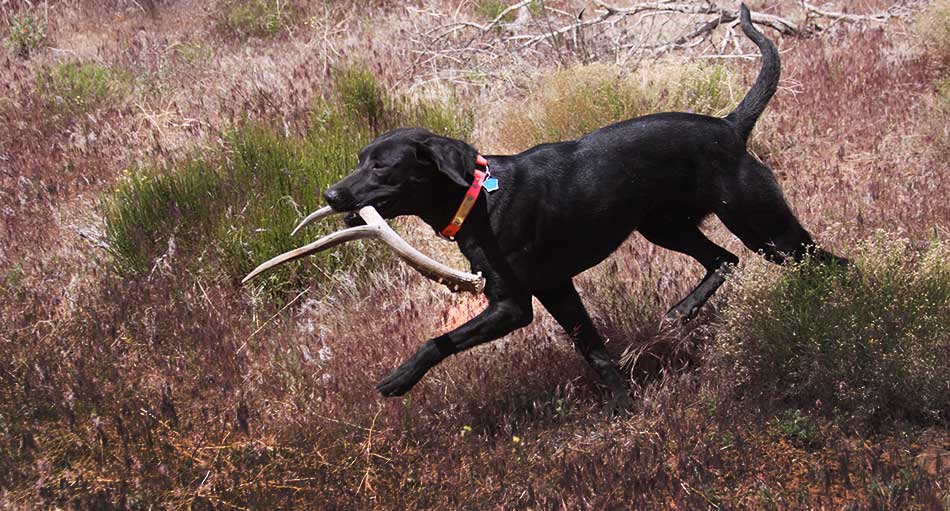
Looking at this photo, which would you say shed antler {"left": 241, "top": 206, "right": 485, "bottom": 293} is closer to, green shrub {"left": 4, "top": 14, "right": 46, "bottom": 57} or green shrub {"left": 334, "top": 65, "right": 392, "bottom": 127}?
green shrub {"left": 334, "top": 65, "right": 392, "bottom": 127}

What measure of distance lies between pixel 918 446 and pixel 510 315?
5.37 ft

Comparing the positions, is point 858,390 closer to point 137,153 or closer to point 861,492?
point 861,492

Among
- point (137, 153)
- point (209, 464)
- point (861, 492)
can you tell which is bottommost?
point (137, 153)

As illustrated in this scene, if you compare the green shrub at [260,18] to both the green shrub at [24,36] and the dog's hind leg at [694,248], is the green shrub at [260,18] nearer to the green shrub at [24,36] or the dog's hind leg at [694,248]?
the green shrub at [24,36]

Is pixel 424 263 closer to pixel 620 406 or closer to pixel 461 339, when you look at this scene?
pixel 461 339

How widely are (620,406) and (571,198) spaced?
942 millimetres

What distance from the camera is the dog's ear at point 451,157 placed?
4.06 meters

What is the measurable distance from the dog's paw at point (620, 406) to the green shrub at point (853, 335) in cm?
45

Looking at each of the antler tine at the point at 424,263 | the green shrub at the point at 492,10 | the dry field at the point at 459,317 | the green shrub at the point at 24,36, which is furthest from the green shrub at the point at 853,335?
the green shrub at the point at 24,36

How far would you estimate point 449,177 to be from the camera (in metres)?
4.06

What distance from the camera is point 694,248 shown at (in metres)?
4.96

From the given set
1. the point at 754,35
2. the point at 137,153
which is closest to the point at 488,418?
the point at 754,35

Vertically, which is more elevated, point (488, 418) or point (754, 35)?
point (754, 35)

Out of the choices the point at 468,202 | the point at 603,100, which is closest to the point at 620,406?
the point at 468,202
